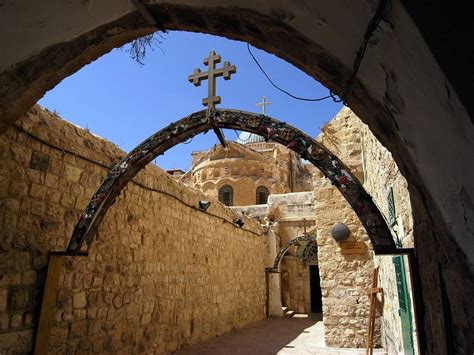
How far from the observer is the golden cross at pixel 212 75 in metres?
3.72

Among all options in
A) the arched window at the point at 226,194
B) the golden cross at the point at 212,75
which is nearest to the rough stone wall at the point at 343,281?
the golden cross at the point at 212,75

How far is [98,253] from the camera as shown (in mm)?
4617

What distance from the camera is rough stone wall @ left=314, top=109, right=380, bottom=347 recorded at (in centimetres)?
704

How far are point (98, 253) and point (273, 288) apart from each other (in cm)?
993

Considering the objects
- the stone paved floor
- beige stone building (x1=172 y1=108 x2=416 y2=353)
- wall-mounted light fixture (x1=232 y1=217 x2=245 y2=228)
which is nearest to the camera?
beige stone building (x1=172 y1=108 x2=416 y2=353)

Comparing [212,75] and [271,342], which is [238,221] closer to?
[271,342]

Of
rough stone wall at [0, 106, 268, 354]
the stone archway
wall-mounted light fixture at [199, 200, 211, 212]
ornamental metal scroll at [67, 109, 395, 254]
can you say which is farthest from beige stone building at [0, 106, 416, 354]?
the stone archway

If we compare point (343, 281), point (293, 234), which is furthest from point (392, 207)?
point (293, 234)

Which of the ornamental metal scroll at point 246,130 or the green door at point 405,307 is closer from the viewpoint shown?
the ornamental metal scroll at point 246,130

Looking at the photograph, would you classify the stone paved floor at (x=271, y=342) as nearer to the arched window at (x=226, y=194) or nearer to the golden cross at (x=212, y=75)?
the golden cross at (x=212, y=75)

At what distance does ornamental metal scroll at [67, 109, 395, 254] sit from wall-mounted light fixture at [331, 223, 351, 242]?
14.3 feet

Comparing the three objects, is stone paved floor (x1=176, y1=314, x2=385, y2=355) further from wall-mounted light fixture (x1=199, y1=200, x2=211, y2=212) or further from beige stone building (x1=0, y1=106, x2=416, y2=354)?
wall-mounted light fixture (x1=199, y1=200, x2=211, y2=212)

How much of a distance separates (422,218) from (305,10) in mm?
1105

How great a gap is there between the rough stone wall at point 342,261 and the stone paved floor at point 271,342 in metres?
0.42
